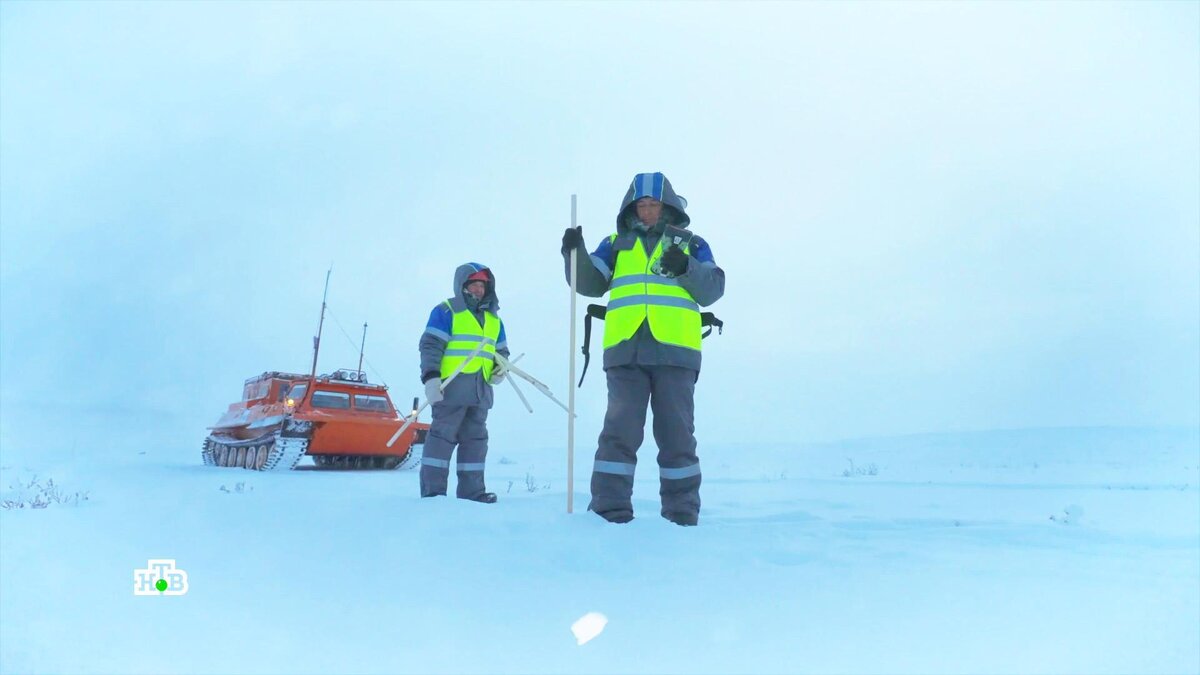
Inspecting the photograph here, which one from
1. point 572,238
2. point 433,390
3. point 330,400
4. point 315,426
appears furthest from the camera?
point 330,400

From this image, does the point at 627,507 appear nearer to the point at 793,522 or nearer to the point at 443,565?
the point at 793,522

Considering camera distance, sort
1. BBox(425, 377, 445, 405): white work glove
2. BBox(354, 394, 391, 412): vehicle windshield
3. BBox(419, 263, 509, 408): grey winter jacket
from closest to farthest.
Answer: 1. BBox(425, 377, 445, 405): white work glove
2. BBox(419, 263, 509, 408): grey winter jacket
3. BBox(354, 394, 391, 412): vehicle windshield

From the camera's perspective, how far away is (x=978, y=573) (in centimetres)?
284

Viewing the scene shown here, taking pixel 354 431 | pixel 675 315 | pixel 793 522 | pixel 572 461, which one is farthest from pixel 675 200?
pixel 354 431

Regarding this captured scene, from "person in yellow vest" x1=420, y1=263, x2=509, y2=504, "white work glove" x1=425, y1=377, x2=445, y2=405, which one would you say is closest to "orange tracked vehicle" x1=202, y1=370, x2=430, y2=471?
"person in yellow vest" x1=420, y1=263, x2=509, y2=504

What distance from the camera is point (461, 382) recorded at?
18.4 ft

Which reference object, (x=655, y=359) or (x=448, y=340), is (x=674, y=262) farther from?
(x=448, y=340)

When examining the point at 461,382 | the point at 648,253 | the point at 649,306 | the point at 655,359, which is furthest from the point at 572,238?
the point at 461,382

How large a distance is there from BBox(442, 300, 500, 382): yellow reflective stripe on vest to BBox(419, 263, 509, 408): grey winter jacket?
0.04 m

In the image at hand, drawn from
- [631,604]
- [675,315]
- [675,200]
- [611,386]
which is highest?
[675,200]

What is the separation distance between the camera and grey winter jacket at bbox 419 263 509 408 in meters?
5.52

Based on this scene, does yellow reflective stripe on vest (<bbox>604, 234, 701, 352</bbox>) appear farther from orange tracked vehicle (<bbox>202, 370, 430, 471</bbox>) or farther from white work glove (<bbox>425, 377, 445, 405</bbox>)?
orange tracked vehicle (<bbox>202, 370, 430, 471</bbox>)

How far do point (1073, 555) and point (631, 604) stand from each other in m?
2.08

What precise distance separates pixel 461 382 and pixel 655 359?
2280 mm
